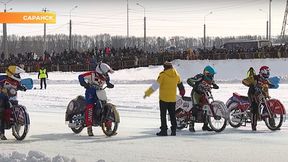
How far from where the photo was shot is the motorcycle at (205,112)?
13.6m

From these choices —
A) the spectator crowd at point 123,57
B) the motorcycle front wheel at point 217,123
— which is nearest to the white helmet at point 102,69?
the motorcycle front wheel at point 217,123

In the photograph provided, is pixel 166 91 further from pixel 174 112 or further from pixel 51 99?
pixel 51 99

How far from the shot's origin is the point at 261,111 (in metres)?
14.1

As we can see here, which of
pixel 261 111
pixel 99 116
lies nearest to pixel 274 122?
pixel 261 111

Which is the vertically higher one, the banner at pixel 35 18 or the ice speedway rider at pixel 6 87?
the banner at pixel 35 18

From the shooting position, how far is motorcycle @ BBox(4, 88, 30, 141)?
39.5ft

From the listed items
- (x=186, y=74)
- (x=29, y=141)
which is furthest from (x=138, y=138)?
(x=186, y=74)

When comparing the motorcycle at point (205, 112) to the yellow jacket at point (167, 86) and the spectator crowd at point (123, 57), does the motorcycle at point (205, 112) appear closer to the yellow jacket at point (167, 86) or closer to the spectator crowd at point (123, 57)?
the yellow jacket at point (167, 86)

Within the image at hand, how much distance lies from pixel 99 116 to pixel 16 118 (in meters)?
1.83

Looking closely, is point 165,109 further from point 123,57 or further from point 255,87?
point 123,57

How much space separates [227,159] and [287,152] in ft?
4.96

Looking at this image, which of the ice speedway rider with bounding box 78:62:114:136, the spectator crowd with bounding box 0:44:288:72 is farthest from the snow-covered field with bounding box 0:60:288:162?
the spectator crowd with bounding box 0:44:288:72

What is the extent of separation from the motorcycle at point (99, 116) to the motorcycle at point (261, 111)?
2891mm

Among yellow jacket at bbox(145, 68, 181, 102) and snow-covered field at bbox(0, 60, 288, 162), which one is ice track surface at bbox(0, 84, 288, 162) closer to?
snow-covered field at bbox(0, 60, 288, 162)
